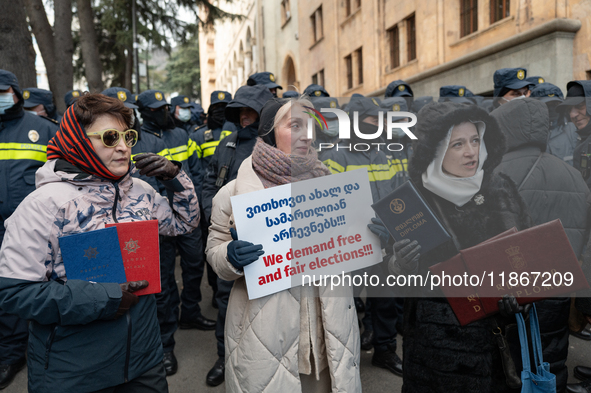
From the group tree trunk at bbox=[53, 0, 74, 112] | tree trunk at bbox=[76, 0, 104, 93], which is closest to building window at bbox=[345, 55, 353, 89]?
tree trunk at bbox=[76, 0, 104, 93]

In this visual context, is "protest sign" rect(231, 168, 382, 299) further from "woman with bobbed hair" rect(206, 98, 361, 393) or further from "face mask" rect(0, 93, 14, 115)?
"face mask" rect(0, 93, 14, 115)

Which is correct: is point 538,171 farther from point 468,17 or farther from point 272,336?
point 468,17

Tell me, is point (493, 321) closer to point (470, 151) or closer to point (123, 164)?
point (470, 151)

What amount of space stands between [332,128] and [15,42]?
5393mm

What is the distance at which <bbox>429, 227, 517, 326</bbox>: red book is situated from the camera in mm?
→ 1900

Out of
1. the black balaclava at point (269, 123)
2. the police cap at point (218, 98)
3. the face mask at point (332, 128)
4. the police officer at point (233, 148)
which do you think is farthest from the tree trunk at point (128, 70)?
the face mask at point (332, 128)

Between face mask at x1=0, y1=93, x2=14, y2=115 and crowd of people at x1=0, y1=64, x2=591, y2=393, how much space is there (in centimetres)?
238

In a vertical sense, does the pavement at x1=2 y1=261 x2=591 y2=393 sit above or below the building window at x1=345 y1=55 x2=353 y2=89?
below

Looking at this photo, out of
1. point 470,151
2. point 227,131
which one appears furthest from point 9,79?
point 470,151

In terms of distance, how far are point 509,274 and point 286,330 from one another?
1.05 metres

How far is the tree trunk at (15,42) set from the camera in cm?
533

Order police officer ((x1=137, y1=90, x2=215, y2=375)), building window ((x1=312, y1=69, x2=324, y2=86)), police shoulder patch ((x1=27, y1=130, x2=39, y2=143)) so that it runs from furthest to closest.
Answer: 1. building window ((x1=312, y1=69, x2=324, y2=86))
2. police officer ((x1=137, y1=90, x2=215, y2=375))
3. police shoulder patch ((x1=27, y1=130, x2=39, y2=143))

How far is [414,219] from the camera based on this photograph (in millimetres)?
1883

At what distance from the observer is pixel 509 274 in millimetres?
1849
